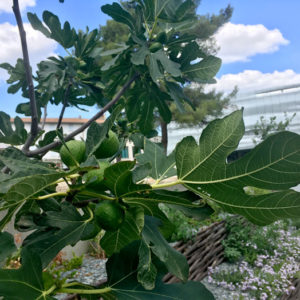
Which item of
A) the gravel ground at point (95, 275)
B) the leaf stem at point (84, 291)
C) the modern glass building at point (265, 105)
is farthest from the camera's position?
the modern glass building at point (265, 105)

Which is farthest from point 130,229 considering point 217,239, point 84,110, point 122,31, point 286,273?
point 122,31

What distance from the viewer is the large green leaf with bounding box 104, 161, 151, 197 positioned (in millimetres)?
353

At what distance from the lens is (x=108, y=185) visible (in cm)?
38

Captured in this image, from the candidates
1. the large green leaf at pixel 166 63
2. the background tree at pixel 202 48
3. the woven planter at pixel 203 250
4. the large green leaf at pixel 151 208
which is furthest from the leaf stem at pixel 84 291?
the background tree at pixel 202 48

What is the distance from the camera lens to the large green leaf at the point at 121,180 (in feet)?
1.16

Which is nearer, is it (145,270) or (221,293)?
(145,270)

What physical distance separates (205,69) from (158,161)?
22.5 inches

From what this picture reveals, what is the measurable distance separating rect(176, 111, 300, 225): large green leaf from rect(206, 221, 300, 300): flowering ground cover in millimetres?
2877

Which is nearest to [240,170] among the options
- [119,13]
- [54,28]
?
[119,13]

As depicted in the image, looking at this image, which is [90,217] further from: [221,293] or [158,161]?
[221,293]

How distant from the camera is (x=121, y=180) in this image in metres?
0.37

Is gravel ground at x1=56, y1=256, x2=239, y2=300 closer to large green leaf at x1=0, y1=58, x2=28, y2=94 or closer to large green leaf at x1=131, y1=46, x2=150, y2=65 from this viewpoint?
large green leaf at x1=0, y1=58, x2=28, y2=94

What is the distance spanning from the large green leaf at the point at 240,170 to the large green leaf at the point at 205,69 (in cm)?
64

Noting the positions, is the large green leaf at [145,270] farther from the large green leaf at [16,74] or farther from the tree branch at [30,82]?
the large green leaf at [16,74]
